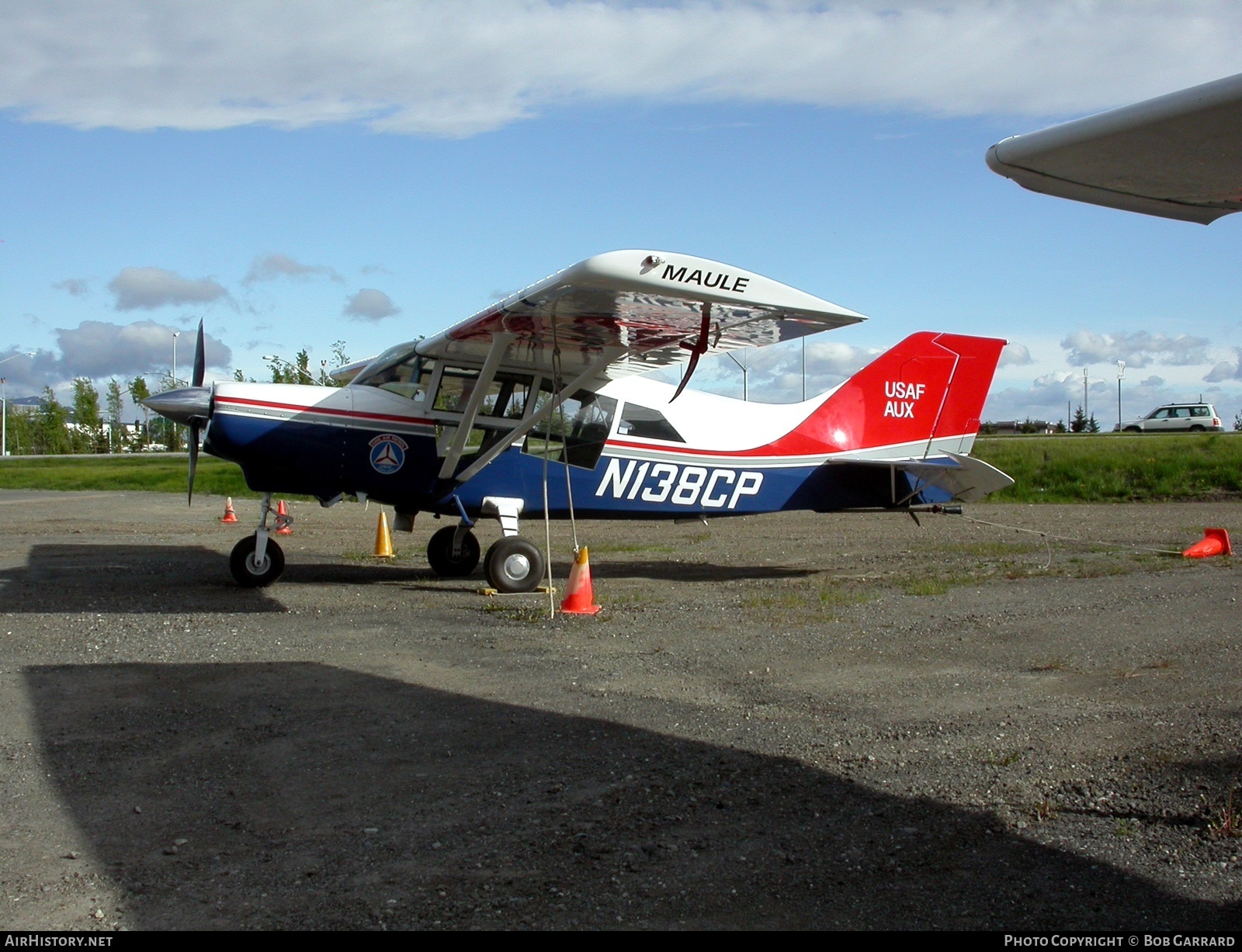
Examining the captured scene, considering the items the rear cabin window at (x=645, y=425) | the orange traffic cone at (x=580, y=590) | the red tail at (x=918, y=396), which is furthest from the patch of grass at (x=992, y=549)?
the orange traffic cone at (x=580, y=590)

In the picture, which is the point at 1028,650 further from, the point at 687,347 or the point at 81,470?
the point at 81,470

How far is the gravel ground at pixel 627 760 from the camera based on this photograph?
343cm

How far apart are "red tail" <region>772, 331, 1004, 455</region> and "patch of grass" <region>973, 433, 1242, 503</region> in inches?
499

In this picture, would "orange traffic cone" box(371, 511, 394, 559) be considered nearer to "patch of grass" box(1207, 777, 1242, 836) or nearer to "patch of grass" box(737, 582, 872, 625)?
"patch of grass" box(737, 582, 872, 625)

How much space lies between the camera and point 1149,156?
2998 mm

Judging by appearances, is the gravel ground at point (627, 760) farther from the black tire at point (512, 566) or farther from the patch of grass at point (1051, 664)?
the black tire at point (512, 566)

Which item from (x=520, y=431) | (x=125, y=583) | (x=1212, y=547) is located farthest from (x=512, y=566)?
(x=1212, y=547)

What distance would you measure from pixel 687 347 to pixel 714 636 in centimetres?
361

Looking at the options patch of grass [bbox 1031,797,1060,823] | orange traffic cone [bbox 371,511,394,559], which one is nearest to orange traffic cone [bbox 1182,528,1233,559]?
patch of grass [bbox 1031,797,1060,823]

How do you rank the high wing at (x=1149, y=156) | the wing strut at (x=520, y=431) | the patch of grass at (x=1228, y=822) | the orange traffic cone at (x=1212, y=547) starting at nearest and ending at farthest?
1. the high wing at (x=1149, y=156)
2. the patch of grass at (x=1228, y=822)
3. the wing strut at (x=520, y=431)
4. the orange traffic cone at (x=1212, y=547)

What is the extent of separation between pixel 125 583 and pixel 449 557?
11.9 feet

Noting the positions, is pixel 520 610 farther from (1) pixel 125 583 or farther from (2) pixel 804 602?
(1) pixel 125 583

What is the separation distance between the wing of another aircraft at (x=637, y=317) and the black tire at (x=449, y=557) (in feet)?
7.75

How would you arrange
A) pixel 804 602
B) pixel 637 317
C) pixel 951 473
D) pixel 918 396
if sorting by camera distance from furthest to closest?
pixel 918 396 < pixel 951 473 < pixel 804 602 < pixel 637 317
